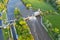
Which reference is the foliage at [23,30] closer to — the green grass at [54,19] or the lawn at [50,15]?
the lawn at [50,15]

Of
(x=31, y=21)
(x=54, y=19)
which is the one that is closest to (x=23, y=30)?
(x=31, y=21)

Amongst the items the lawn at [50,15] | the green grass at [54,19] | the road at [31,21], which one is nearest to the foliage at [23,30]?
the road at [31,21]

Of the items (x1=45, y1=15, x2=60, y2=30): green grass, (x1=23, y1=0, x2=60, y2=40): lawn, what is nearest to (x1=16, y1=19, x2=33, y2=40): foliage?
(x1=23, y1=0, x2=60, y2=40): lawn

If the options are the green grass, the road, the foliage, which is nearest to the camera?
the foliage

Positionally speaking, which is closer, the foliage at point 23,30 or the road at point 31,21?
the foliage at point 23,30

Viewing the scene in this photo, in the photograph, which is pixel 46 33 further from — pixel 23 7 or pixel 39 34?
pixel 23 7

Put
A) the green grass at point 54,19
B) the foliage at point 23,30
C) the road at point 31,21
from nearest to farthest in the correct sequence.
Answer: the foliage at point 23,30, the road at point 31,21, the green grass at point 54,19

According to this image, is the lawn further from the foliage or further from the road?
the foliage

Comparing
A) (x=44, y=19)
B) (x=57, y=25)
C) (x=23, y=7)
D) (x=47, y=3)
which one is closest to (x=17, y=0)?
(x=23, y=7)
